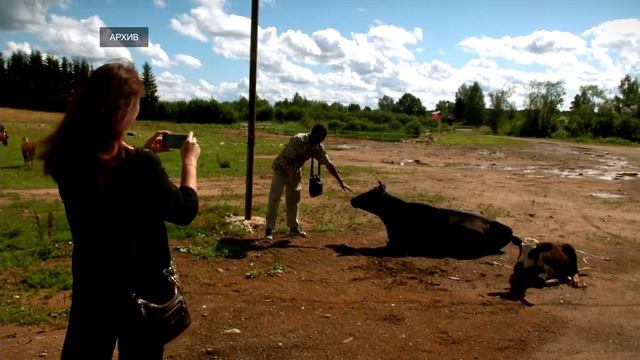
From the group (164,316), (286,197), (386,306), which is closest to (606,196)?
(286,197)

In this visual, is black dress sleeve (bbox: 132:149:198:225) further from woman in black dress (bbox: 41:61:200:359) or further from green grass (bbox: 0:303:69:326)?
green grass (bbox: 0:303:69:326)

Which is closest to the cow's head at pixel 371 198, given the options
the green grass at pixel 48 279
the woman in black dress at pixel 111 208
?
the green grass at pixel 48 279

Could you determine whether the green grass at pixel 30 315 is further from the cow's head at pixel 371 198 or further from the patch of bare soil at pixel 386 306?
the cow's head at pixel 371 198

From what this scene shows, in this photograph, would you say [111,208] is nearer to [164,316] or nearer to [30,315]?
[164,316]

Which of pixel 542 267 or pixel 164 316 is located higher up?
pixel 164 316

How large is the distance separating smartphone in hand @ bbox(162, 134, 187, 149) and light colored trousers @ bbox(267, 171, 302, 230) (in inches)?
209

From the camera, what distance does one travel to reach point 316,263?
278 inches

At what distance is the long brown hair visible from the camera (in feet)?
6.85

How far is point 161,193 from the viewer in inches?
89.1

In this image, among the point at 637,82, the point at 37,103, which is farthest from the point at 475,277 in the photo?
the point at 637,82

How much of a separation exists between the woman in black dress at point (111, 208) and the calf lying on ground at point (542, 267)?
4982mm

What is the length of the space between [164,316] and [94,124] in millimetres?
907

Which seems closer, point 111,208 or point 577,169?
point 111,208

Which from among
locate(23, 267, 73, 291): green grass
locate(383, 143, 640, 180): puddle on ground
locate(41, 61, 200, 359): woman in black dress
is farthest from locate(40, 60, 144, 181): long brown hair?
locate(383, 143, 640, 180): puddle on ground
